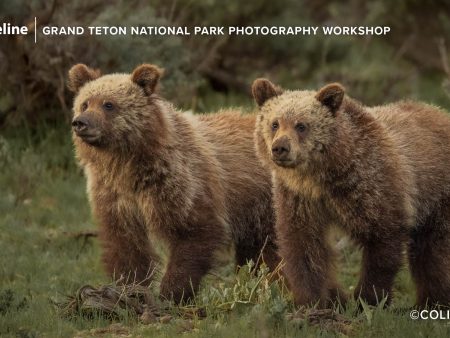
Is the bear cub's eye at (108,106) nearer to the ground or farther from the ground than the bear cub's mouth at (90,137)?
farther from the ground

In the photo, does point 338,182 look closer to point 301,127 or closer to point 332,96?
point 301,127

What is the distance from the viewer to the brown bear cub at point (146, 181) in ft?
25.0

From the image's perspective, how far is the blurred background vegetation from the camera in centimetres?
1152

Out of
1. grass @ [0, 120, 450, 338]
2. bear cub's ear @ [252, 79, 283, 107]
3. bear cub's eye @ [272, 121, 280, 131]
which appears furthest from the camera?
bear cub's ear @ [252, 79, 283, 107]

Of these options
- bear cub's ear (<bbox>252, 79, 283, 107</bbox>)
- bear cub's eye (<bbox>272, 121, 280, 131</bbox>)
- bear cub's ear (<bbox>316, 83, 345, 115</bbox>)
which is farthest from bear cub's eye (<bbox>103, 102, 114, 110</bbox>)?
bear cub's ear (<bbox>316, 83, 345, 115</bbox>)

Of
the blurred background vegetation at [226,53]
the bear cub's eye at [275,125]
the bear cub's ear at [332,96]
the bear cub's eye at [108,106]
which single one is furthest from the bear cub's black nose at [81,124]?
the blurred background vegetation at [226,53]

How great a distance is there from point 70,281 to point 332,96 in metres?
2.68

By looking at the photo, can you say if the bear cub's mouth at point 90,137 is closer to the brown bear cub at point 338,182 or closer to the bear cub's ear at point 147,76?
the bear cub's ear at point 147,76

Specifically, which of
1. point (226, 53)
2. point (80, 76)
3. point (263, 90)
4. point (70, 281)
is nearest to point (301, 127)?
point (263, 90)

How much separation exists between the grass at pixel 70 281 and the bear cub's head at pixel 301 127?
0.80 meters

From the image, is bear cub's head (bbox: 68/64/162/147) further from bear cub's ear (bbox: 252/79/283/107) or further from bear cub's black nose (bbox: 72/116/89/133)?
bear cub's ear (bbox: 252/79/283/107)

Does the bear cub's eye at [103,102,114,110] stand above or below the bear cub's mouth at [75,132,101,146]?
above

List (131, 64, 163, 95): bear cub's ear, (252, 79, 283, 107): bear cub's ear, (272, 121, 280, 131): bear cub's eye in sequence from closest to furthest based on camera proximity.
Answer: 1. (272, 121, 280, 131): bear cub's eye
2. (252, 79, 283, 107): bear cub's ear
3. (131, 64, 163, 95): bear cub's ear

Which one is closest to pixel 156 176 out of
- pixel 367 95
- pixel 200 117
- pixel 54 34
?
pixel 200 117
